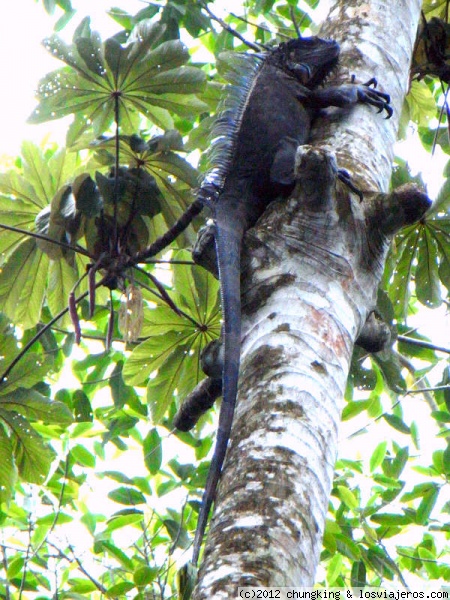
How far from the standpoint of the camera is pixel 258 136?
331 cm

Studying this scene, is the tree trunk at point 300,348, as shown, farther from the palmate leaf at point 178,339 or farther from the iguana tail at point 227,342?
the palmate leaf at point 178,339

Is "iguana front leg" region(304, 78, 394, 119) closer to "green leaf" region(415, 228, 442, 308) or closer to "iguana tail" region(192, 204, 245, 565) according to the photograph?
"iguana tail" region(192, 204, 245, 565)

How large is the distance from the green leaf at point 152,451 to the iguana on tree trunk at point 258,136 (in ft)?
4.44

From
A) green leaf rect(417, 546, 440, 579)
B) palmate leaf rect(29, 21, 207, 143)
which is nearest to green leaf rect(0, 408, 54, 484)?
palmate leaf rect(29, 21, 207, 143)

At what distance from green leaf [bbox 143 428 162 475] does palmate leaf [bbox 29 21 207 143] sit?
1.52m

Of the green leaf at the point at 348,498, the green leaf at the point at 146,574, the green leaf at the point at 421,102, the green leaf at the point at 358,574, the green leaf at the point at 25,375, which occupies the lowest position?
the green leaf at the point at 146,574

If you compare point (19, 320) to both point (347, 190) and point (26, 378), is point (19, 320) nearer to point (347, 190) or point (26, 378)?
point (26, 378)

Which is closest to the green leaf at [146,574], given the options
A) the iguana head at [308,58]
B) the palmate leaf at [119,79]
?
the palmate leaf at [119,79]

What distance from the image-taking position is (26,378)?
3.09 m

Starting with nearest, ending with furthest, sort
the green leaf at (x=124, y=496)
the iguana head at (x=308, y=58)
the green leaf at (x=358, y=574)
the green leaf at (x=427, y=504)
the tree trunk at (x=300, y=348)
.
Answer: the tree trunk at (x=300, y=348), the iguana head at (x=308, y=58), the green leaf at (x=358, y=574), the green leaf at (x=124, y=496), the green leaf at (x=427, y=504)

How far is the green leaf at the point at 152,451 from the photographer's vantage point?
3.60m

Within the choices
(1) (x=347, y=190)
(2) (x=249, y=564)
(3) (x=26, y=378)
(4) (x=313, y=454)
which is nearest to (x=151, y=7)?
(3) (x=26, y=378)

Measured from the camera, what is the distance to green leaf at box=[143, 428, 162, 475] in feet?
11.8

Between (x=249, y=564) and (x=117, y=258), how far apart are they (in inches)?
72.4
